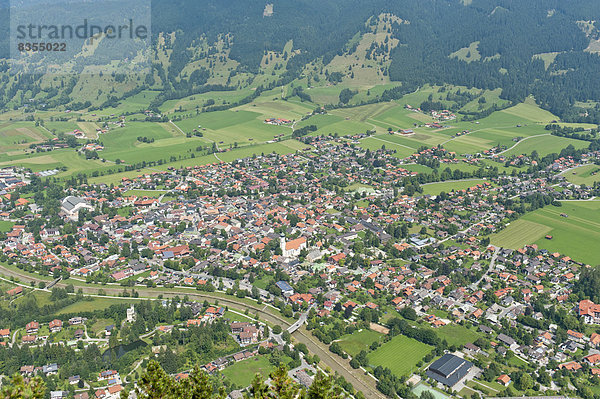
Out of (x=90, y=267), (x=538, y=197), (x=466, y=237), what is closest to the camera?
(x=90, y=267)

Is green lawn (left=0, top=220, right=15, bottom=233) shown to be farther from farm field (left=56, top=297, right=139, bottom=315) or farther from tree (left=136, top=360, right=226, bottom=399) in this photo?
tree (left=136, top=360, right=226, bottom=399)

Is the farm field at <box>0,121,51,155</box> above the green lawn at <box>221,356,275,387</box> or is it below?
above

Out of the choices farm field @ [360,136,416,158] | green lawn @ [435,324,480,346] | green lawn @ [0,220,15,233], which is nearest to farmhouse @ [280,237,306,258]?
green lawn @ [435,324,480,346]

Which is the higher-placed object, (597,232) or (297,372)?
(597,232)

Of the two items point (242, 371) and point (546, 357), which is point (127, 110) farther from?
point (546, 357)

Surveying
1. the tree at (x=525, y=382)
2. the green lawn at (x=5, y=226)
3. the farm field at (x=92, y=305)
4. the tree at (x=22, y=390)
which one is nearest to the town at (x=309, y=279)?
the tree at (x=525, y=382)

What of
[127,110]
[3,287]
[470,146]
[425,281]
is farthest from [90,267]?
[127,110]

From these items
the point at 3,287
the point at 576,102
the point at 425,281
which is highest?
the point at 576,102
